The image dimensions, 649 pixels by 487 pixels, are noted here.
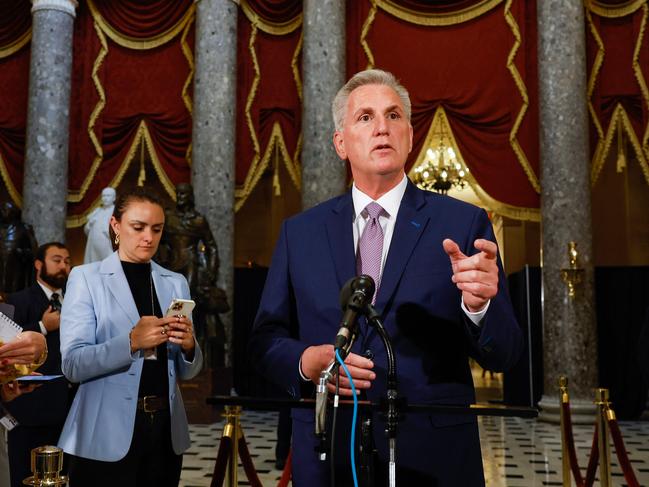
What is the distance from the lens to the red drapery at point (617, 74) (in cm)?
984

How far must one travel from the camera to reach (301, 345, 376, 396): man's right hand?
1452 mm

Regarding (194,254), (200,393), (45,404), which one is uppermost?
(194,254)

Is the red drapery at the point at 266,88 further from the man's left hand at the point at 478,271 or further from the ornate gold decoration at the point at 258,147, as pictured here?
the man's left hand at the point at 478,271

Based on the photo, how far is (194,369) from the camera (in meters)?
2.83

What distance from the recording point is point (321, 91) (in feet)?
33.1

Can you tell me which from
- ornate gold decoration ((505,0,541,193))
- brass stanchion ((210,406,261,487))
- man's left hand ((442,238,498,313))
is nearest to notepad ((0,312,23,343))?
man's left hand ((442,238,498,313))

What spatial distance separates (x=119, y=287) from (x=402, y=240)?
139 cm

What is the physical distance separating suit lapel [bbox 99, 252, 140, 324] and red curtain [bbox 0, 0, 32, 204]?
932 centimetres

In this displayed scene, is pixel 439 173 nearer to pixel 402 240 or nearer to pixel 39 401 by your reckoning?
pixel 39 401

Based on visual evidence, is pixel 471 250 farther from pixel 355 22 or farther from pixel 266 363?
pixel 355 22

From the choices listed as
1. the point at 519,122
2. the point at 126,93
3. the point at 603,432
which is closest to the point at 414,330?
the point at 603,432

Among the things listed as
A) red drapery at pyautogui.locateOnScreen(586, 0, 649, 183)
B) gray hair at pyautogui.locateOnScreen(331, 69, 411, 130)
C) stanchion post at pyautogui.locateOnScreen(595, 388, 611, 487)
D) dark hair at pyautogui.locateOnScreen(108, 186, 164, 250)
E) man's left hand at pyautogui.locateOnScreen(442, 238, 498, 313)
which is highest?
red drapery at pyautogui.locateOnScreen(586, 0, 649, 183)

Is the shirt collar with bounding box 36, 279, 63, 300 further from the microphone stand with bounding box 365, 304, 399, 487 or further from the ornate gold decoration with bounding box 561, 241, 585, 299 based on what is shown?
the ornate gold decoration with bounding box 561, 241, 585, 299

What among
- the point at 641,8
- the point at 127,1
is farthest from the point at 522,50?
the point at 127,1
